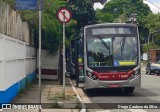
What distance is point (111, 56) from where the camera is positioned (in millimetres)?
19203

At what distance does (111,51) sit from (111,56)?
0.72ft

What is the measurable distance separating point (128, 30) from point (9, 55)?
7051mm

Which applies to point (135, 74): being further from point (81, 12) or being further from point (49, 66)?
point (81, 12)

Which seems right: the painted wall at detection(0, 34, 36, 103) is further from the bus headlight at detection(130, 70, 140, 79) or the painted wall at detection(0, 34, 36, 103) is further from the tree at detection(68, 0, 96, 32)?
the tree at detection(68, 0, 96, 32)

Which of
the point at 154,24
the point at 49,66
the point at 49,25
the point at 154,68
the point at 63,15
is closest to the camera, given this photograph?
the point at 63,15

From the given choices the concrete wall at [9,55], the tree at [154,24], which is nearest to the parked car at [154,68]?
the concrete wall at [9,55]

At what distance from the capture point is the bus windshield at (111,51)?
19.2 meters

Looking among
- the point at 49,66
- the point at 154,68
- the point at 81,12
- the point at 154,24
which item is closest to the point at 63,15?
the point at 49,66

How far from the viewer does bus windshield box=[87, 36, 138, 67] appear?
1920cm

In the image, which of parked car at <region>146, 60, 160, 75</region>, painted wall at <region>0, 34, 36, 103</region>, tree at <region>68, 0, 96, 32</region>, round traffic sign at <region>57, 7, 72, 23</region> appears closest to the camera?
painted wall at <region>0, 34, 36, 103</region>

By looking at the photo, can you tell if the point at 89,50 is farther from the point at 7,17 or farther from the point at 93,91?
the point at 7,17

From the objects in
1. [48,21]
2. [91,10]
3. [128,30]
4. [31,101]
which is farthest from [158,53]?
[31,101]

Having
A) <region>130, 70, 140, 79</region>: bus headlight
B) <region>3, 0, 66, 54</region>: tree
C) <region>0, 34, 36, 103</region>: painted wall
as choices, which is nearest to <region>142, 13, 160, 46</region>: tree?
<region>3, 0, 66, 54</region>: tree

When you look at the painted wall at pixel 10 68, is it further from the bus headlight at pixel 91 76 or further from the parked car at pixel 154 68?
the parked car at pixel 154 68
